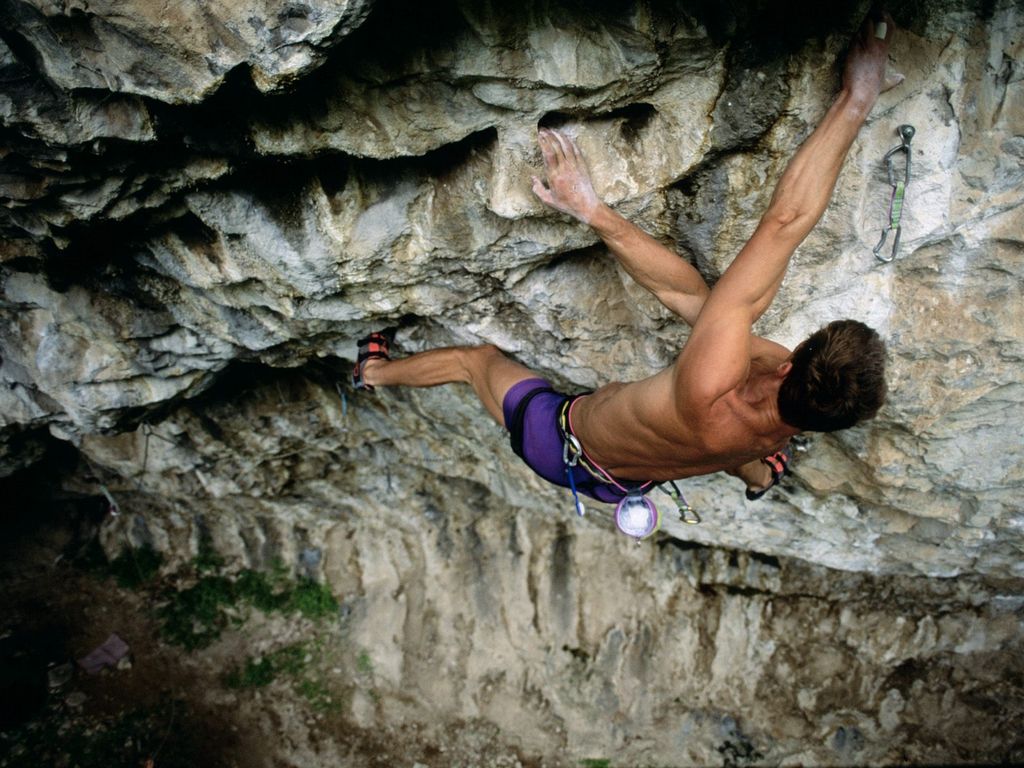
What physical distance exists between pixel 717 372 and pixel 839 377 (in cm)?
40

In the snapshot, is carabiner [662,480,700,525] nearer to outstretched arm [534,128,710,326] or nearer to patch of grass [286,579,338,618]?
outstretched arm [534,128,710,326]

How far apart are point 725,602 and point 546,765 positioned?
2.04 metres

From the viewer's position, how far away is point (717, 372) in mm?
2447

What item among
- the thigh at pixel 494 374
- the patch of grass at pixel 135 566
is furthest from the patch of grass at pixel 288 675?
the thigh at pixel 494 374

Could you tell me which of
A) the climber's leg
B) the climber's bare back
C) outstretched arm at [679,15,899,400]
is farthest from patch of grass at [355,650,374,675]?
outstretched arm at [679,15,899,400]

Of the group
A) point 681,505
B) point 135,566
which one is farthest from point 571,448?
point 135,566

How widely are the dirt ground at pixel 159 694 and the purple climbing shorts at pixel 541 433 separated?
355cm

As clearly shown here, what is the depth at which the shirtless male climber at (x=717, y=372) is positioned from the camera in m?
2.36

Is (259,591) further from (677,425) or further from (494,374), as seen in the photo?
(677,425)

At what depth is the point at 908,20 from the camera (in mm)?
2283

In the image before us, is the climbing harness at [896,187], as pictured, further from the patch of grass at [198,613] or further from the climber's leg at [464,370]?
the patch of grass at [198,613]

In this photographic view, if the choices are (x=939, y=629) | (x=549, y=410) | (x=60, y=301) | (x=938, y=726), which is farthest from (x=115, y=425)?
(x=938, y=726)

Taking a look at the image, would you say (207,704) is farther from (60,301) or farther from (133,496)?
(60,301)

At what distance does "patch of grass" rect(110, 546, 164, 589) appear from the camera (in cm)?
702
